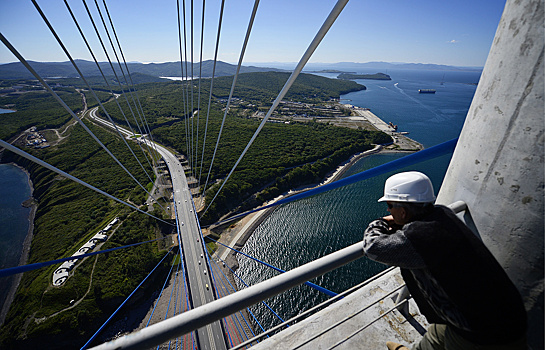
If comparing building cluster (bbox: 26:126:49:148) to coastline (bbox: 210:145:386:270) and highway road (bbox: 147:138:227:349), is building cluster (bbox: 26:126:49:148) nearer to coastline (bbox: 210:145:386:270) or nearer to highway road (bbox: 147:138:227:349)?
highway road (bbox: 147:138:227:349)

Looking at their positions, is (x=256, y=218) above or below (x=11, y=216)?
above

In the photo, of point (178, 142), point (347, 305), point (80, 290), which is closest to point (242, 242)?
point (80, 290)

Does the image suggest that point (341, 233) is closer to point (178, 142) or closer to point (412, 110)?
point (178, 142)

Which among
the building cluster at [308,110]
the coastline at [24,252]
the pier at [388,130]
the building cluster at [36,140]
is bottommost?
the coastline at [24,252]

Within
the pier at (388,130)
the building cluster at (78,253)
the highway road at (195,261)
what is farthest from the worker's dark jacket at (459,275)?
the pier at (388,130)

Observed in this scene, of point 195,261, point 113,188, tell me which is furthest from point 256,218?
point 113,188

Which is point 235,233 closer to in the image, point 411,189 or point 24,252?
point 24,252

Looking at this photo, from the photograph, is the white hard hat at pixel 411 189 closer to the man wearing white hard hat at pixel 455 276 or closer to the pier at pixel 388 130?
the man wearing white hard hat at pixel 455 276
